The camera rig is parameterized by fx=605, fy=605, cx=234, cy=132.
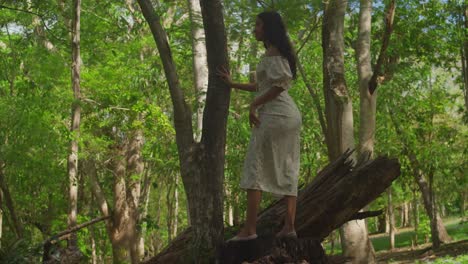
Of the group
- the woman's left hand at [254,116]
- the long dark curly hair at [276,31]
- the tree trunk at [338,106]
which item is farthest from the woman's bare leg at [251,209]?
the tree trunk at [338,106]

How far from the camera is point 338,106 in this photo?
1021cm

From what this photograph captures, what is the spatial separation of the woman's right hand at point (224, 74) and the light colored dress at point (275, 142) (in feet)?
1.07

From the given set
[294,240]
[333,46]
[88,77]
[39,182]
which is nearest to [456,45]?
[333,46]

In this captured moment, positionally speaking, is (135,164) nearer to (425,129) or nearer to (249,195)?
(425,129)

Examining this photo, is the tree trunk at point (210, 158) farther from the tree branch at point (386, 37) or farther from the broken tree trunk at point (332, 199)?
the tree branch at point (386, 37)

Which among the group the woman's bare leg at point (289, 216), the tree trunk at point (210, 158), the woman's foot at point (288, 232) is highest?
the tree trunk at point (210, 158)

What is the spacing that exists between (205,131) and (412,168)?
2009cm

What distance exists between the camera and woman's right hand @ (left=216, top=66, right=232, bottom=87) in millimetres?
5539

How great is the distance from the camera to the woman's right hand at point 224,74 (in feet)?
18.2

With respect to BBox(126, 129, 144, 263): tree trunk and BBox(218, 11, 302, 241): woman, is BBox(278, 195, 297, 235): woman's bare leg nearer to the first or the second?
BBox(218, 11, 302, 241): woman

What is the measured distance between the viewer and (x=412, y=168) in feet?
79.6

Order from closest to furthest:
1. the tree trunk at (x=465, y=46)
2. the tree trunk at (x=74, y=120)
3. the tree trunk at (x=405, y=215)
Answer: the tree trunk at (x=74, y=120), the tree trunk at (x=465, y=46), the tree trunk at (x=405, y=215)

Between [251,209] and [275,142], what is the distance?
645mm

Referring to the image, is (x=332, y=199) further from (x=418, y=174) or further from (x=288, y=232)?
(x=418, y=174)
